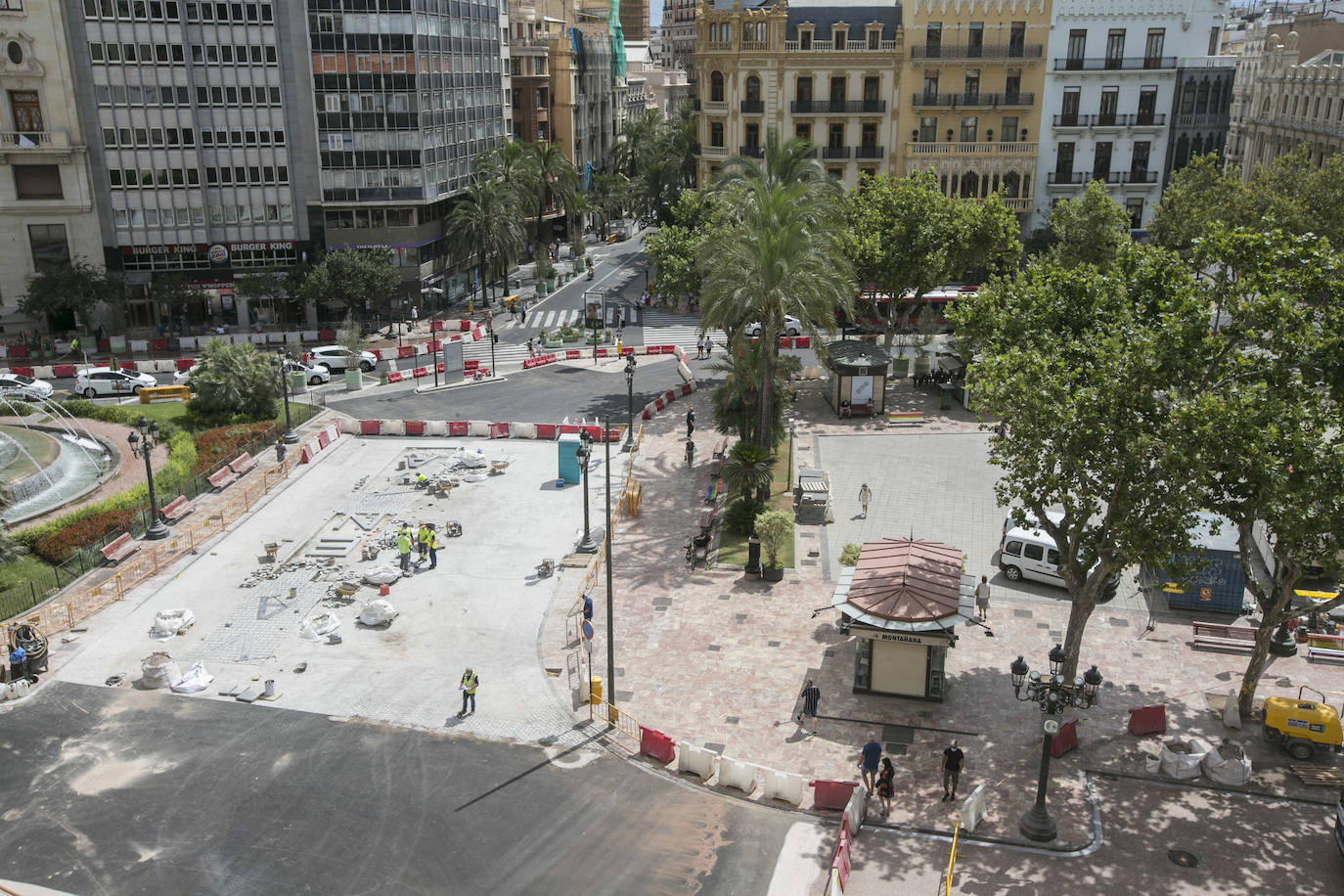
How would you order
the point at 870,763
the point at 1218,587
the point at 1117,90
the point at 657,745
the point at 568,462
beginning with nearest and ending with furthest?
the point at 870,763 < the point at 657,745 < the point at 1218,587 < the point at 568,462 < the point at 1117,90

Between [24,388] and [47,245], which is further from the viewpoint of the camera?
[47,245]

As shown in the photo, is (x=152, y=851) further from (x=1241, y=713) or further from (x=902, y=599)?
(x=1241, y=713)

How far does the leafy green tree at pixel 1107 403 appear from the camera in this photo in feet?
77.2

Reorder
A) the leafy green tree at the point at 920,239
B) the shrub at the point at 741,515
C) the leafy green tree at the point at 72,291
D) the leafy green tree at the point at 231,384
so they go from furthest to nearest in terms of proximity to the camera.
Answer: the leafy green tree at the point at 72,291 < the leafy green tree at the point at 920,239 < the leafy green tree at the point at 231,384 < the shrub at the point at 741,515

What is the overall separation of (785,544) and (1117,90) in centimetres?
5241

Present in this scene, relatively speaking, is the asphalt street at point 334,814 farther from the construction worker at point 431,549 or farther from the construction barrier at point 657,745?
the construction worker at point 431,549

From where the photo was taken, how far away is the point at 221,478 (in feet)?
144

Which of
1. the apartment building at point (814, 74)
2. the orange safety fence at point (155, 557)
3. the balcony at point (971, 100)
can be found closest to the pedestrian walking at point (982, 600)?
the orange safety fence at point (155, 557)

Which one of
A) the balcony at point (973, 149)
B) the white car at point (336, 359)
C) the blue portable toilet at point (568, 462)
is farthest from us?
the balcony at point (973, 149)

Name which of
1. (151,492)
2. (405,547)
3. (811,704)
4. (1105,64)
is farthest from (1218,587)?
(1105,64)

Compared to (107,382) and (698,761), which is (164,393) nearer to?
(107,382)

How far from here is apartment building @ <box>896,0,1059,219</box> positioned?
73.5 m

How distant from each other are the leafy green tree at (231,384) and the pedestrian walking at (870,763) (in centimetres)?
3585

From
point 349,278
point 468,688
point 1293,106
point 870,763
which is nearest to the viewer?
point 870,763
